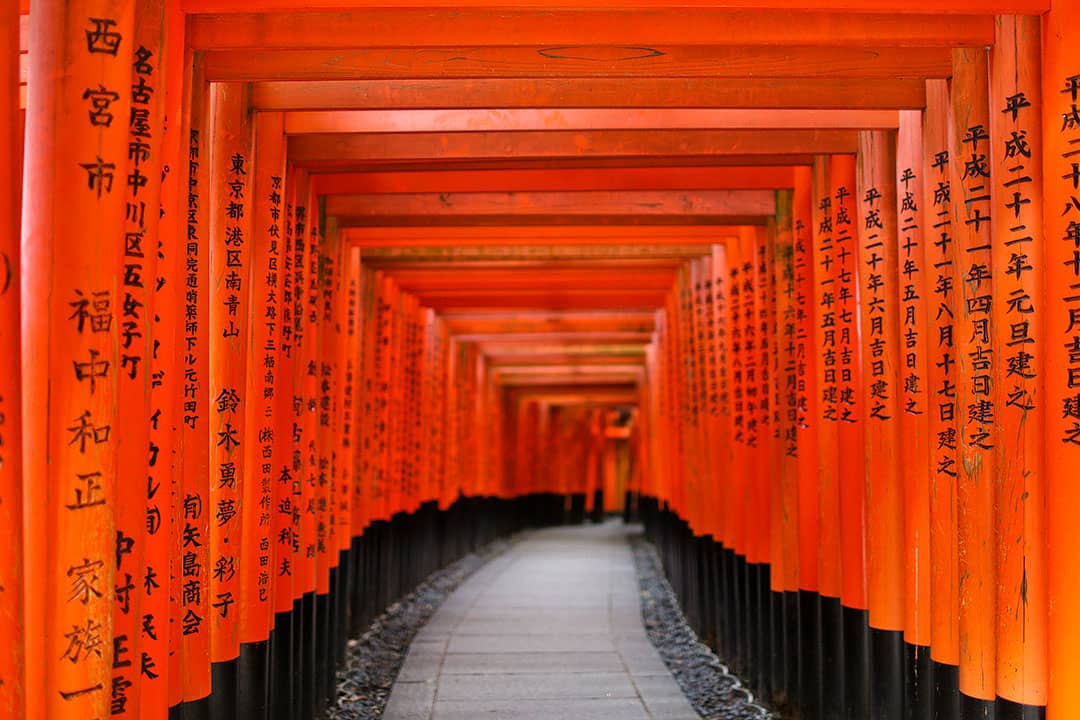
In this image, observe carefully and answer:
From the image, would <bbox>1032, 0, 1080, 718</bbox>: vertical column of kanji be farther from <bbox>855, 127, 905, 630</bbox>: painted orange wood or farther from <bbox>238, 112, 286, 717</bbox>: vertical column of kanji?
<bbox>238, 112, 286, 717</bbox>: vertical column of kanji

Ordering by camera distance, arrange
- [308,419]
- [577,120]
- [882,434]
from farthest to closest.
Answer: [308,419] → [577,120] → [882,434]

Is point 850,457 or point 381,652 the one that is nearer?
point 850,457

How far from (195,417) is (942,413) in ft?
10.1

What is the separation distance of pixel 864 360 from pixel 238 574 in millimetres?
3243

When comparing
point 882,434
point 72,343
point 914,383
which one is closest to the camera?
point 72,343

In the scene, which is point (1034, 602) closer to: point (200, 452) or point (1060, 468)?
point (1060, 468)

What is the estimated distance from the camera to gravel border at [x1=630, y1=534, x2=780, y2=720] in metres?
7.39

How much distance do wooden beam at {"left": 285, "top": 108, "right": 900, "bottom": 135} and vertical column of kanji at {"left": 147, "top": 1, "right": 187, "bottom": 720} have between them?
1726 mm

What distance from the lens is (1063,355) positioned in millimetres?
3621

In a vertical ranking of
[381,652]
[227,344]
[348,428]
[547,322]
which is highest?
[547,322]

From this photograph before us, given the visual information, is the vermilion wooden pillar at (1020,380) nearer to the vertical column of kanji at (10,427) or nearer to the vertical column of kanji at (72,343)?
the vertical column of kanji at (72,343)

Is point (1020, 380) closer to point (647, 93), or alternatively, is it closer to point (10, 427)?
point (647, 93)

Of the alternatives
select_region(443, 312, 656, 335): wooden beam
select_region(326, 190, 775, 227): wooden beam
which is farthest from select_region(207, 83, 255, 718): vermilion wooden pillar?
select_region(443, 312, 656, 335): wooden beam

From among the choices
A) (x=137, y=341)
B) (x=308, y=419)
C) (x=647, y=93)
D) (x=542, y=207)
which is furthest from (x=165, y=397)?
(x=542, y=207)
